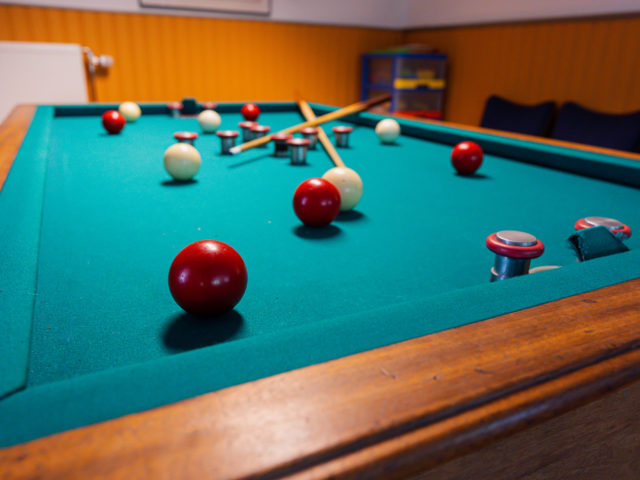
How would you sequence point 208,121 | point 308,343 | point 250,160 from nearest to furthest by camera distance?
1. point 308,343
2. point 250,160
3. point 208,121

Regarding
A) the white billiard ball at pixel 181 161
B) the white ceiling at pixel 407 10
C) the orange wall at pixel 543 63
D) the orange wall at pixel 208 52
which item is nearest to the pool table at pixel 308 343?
the white billiard ball at pixel 181 161

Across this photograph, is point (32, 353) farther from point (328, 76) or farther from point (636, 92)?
point (328, 76)

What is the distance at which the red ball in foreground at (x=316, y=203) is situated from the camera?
118 centimetres

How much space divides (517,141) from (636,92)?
8.13 ft

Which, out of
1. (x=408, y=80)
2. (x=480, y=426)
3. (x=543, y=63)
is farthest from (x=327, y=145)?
(x=408, y=80)

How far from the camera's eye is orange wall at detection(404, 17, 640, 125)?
387cm

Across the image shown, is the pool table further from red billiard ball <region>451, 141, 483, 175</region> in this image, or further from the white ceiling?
the white ceiling

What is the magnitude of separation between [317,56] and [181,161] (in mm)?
4395

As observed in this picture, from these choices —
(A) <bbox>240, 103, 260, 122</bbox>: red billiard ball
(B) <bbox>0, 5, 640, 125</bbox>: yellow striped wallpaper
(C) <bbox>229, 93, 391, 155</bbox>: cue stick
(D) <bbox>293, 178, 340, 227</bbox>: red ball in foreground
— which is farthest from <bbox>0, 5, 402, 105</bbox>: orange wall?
(D) <bbox>293, 178, 340, 227</bbox>: red ball in foreground

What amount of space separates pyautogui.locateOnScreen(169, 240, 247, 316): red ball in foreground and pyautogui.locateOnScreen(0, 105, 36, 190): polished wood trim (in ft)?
2.65

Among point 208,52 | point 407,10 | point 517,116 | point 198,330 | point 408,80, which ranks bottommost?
point 517,116

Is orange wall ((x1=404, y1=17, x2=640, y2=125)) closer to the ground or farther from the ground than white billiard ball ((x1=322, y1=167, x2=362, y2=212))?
farther from the ground

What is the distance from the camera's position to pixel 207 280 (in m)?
0.72

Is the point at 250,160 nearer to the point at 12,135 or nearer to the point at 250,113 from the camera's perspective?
the point at 12,135
